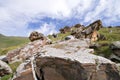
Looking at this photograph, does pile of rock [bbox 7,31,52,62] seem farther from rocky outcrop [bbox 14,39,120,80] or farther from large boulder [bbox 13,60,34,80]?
rocky outcrop [bbox 14,39,120,80]

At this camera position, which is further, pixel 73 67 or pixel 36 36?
pixel 36 36

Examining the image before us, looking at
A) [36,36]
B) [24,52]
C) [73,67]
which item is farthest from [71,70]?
[36,36]

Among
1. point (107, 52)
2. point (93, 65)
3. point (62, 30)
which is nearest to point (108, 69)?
point (93, 65)

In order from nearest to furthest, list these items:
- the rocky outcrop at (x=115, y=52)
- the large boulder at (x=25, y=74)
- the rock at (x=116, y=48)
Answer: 1. the large boulder at (x=25, y=74)
2. the rocky outcrop at (x=115, y=52)
3. the rock at (x=116, y=48)

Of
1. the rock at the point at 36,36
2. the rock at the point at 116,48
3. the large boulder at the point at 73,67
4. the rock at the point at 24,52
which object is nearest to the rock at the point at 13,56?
the rock at the point at 24,52

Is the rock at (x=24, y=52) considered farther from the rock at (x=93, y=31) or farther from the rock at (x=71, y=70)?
the rock at (x=71, y=70)

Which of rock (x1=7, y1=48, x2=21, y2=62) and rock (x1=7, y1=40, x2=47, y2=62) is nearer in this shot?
rock (x1=7, y1=40, x2=47, y2=62)

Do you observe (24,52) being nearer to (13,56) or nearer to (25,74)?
(13,56)

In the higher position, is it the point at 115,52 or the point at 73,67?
the point at 115,52

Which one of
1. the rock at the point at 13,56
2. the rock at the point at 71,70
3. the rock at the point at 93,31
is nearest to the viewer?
the rock at the point at 71,70

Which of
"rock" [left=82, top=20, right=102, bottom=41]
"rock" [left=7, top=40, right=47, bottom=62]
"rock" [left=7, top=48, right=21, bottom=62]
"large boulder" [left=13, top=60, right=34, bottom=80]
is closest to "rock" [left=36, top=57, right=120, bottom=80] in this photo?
"large boulder" [left=13, top=60, right=34, bottom=80]

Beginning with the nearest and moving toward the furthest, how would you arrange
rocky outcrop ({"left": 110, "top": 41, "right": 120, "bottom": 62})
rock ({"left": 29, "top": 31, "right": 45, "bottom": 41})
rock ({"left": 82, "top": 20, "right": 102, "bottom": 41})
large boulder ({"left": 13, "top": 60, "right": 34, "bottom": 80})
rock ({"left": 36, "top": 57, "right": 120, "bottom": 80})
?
rock ({"left": 36, "top": 57, "right": 120, "bottom": 80}) → large boulder ({"left": 13, "top": 60, "right": 34, "bottom": 80}) → rocky outcrop ({"left": 110, "top": 41, "right": 120, "bottom": 62}) → rock ({"left": 29, "top": 31, "right": 45, "bottom": 41}) → rock ({"left": 82, "top": 20, "right": 102, "bottom": 41})

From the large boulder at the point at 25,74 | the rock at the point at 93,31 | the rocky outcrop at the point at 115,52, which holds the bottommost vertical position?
the large boulder at the point at 25,74

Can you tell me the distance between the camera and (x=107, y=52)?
3675 centimetres
